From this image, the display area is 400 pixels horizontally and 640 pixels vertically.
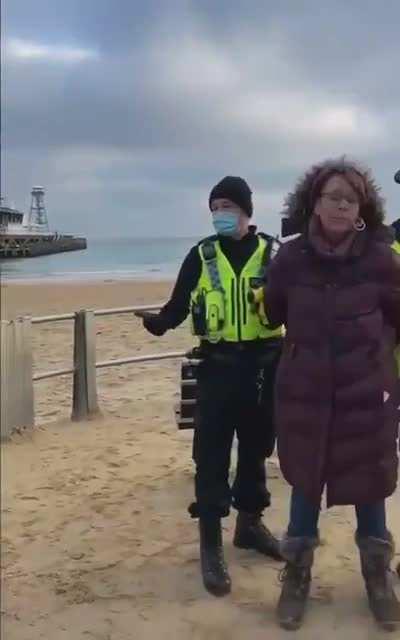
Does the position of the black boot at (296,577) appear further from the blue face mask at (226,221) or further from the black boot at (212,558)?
the blue face mask at (226,221)

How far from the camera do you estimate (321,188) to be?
2.55 metres

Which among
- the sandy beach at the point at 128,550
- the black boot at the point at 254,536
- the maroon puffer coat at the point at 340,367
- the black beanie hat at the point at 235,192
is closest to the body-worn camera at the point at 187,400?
the sandy beach at the point at 128,550

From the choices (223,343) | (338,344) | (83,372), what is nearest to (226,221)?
(223,343)

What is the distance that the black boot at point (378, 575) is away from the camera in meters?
2.69

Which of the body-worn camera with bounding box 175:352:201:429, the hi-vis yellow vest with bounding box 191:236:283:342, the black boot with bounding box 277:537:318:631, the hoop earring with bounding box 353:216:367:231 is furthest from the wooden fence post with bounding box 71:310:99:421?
the hoop earring with bounding box 353:216:367:231

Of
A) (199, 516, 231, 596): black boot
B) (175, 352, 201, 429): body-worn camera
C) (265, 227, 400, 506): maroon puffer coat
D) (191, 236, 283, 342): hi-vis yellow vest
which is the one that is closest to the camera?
(265, 227, 400, 506): maroon puffer coat

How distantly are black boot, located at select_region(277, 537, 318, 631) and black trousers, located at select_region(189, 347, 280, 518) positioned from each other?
33 centimetres

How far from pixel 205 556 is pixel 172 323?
848 millimetres

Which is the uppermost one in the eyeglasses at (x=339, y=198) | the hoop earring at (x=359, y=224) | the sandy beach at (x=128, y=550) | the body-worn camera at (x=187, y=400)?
the eyeglasses at (x=339, y=198)

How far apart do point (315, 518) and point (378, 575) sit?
27 centimetres

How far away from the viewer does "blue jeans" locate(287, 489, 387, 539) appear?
270 centimetres

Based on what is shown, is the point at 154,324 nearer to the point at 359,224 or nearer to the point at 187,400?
the point at 359,224

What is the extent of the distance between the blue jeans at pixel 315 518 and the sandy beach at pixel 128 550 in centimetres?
27

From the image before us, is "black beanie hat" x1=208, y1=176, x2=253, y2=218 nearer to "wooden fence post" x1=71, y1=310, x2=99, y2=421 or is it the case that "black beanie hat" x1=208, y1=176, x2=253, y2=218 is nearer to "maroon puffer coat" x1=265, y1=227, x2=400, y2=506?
"maroon puffer coat" x1=265, y1=227, x2=400, y2=506
